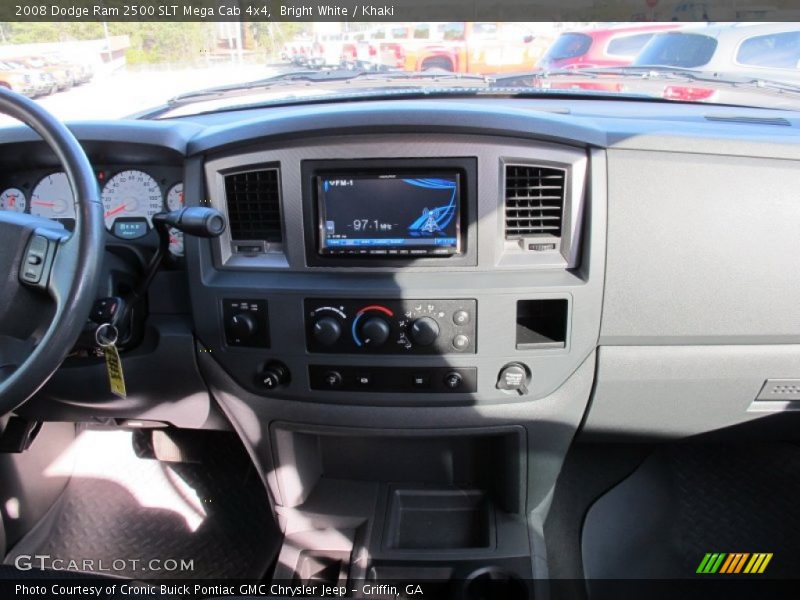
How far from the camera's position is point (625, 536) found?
85.3 inches

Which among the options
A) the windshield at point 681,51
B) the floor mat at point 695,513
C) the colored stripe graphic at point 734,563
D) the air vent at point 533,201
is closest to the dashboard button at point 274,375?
the air vent at point 533,201

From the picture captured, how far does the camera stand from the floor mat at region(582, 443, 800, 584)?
6.79 feet

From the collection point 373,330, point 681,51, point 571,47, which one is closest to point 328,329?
point 373,330

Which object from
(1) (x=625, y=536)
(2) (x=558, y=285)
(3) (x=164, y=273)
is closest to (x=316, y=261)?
(3) (x=164, y=273)

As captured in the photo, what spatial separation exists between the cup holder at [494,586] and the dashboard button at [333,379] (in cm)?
67

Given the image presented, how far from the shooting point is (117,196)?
5.96ft

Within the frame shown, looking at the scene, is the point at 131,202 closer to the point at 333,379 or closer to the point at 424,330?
the point at 333,379

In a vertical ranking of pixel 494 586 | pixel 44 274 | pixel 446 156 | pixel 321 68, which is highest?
pixel 321 68

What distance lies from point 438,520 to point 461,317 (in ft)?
2.46

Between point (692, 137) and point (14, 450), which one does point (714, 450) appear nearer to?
point (692, 137)

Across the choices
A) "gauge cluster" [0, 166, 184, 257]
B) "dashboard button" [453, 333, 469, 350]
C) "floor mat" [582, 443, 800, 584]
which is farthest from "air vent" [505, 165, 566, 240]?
"floor mat" [582, 443, 800, 584]

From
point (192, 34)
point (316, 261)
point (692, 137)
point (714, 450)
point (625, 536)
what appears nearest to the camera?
point (692, 137)

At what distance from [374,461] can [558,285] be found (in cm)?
86

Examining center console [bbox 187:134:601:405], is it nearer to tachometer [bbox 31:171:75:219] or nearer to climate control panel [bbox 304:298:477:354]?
climate control panel [bbox 304:298:477:354]
